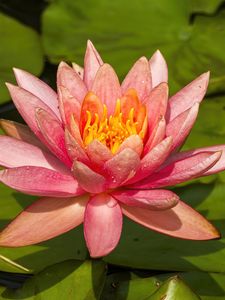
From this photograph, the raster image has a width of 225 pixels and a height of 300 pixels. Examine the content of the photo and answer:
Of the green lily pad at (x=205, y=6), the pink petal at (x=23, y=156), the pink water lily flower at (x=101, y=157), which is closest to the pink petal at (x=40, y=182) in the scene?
the pink water lily flower at (x=101, y=157)

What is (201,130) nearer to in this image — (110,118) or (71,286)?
(110,118)

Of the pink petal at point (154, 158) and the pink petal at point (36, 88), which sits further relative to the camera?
the pink petal at point (36, 88)

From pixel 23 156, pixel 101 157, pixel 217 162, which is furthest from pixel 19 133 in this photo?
pixel 217 162

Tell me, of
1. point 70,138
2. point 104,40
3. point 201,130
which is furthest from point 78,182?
point 104,40

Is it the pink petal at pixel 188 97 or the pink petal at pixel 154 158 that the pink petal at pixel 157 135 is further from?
the pink petal at pixel 188 97

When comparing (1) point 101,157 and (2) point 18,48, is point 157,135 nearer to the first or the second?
(1) point 101,157
